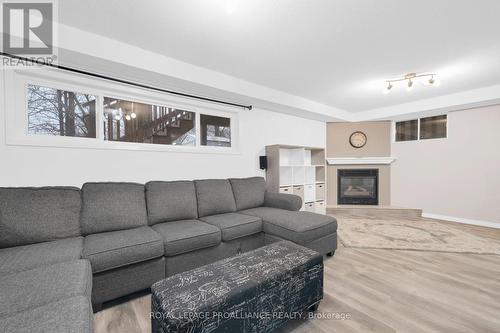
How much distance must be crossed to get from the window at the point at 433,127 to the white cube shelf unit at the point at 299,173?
2418 millimetres

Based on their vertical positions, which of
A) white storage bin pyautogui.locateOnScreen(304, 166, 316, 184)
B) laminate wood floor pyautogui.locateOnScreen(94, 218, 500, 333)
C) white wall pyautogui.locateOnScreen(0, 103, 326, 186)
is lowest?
laminate wood floor pyautogui.locateOnScreen(94, 218, 500, 333)

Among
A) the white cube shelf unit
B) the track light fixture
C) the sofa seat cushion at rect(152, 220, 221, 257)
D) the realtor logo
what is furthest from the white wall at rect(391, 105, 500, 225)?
the realtor logo

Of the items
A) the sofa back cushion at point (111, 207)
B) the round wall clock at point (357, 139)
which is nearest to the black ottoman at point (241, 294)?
the sofa back cushion at point (111, 207)

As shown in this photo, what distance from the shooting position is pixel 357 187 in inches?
209

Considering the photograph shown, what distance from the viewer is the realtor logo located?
5.73 ft

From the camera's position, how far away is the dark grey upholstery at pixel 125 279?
1672mm

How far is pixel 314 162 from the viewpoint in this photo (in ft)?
14.9

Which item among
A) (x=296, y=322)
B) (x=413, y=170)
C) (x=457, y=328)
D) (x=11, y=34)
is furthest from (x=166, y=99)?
(x=413, y=170)

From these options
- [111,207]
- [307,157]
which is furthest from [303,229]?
[307,157]

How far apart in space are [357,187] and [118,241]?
16.8 ft

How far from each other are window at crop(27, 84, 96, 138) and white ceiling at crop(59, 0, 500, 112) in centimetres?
81

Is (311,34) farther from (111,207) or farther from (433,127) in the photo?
(433,127)

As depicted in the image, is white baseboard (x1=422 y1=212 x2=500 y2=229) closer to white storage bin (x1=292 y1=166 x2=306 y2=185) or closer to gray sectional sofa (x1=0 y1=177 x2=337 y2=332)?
white storage bin (x1=292 y1=166 x2=306 y2=185)

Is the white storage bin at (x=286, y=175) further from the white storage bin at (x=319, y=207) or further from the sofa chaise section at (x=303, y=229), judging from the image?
the sofa chaise section at (x=303, y=229)
